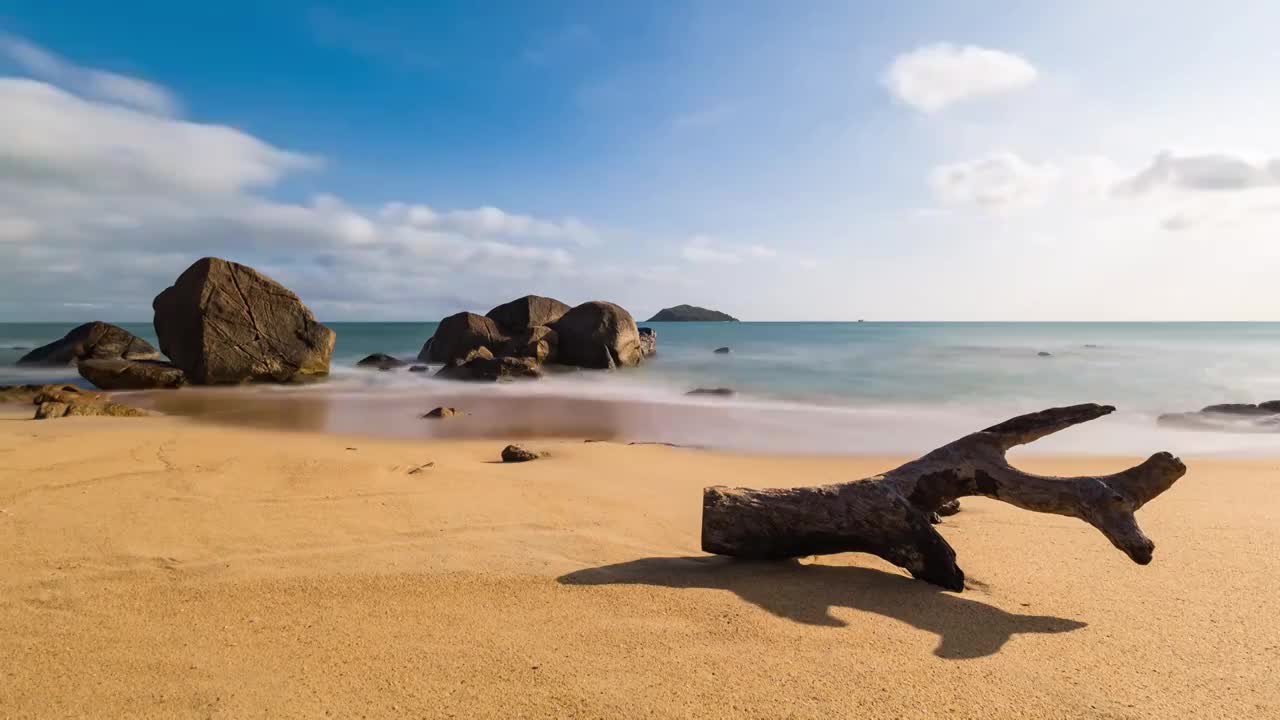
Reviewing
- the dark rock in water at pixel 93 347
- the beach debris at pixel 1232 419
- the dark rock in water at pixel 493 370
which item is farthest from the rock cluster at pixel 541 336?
the beach debris at pixel 1232 419

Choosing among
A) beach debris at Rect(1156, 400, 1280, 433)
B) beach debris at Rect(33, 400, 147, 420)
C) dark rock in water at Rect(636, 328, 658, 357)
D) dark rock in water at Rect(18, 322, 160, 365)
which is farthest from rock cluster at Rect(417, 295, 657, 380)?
beach debris at Rect(1156, 400, 1280, 433)

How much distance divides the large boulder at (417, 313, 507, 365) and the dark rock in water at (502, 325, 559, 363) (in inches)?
35.4

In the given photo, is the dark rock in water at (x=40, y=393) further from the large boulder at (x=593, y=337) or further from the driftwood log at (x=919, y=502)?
the large boulder at (x=593, y=337)

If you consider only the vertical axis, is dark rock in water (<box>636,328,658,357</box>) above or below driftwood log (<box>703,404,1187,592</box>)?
above

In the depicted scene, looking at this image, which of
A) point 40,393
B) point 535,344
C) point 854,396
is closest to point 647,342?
point 535,344

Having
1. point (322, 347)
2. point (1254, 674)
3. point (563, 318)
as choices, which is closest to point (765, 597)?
point (1254, 674)

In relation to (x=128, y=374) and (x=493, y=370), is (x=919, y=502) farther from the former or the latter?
(x=128, y=374)

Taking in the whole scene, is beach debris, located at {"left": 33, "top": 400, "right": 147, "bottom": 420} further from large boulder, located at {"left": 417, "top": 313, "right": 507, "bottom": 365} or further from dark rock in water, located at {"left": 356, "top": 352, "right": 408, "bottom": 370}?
dark rock in water, located at {"left": 356, "top": 352, "right": 408, "bottom": 370}

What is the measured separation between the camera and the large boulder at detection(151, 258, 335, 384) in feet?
57.6

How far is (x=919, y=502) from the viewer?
3.80 meters

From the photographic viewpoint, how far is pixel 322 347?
2012 centimetres

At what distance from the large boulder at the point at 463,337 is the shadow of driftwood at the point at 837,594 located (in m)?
21.3

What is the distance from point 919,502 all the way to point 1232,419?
13.8 meters

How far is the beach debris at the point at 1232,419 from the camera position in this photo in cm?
1222
